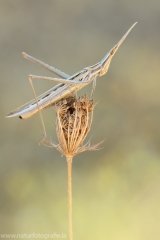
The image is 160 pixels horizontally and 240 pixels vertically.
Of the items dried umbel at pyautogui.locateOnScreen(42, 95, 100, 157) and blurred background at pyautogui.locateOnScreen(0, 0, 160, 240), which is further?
blurred background at pyautogui.locateOnScreen(0, 0, 160, 240)

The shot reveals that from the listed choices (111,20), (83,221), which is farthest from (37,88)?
(83,221)

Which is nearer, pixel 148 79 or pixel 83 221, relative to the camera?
pixel 83 221

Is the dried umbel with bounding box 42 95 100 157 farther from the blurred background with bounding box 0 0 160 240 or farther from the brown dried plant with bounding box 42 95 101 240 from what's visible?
the blurred background with bounding box 0 0 160 240

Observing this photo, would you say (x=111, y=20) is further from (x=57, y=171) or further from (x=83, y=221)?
(x=83, y=221)

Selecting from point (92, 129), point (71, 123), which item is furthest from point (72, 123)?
point (92, 129)

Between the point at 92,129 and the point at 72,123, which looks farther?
the point at 92,129

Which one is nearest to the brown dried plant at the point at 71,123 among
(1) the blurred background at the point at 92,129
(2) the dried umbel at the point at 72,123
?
(2) the dried umbel at the point at 72,123

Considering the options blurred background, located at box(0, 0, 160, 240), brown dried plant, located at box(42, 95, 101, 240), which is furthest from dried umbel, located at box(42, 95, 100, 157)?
blurred background, located at box(0, 0, 160, 240)

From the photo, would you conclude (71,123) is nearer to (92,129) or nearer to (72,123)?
(72,123)

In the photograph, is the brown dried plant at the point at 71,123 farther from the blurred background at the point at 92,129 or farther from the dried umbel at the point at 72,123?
the blurred background at the point at 92,129
